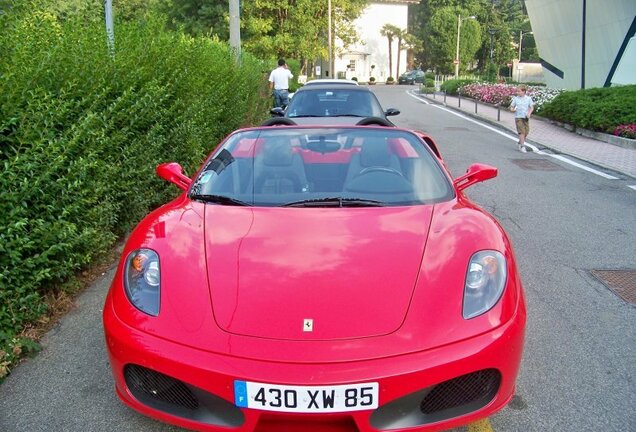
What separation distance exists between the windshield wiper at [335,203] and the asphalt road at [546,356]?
131 centimetres

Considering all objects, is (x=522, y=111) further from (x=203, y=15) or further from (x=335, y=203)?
(x=203, y=15)

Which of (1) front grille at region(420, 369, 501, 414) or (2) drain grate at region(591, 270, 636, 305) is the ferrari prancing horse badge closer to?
(1) front grille at region(420, 369, 501, 414)

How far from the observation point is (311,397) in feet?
6.80

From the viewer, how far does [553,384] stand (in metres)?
3.08

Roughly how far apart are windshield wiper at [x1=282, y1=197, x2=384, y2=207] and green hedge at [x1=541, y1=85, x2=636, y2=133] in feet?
46.3

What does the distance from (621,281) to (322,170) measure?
295 cm

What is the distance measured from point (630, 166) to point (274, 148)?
972cm

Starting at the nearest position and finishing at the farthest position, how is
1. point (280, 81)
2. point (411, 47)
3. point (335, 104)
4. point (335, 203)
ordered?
point (335, 203)
point (335, 104)
point (280, 81)
point (411, 47)

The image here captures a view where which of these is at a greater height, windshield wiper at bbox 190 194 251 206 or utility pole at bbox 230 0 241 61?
utility pole at bbox 230 0 241 61

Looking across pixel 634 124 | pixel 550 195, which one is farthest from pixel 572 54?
pixel 550 195

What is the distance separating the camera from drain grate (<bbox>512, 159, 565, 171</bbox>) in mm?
10961

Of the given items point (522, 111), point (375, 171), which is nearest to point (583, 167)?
point (522, 111)

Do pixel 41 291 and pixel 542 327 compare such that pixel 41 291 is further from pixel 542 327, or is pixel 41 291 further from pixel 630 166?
pixel 630 166

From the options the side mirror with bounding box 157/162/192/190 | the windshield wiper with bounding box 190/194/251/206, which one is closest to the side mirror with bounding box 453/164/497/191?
the windshield wiper with bounding box 190/194/251/206
